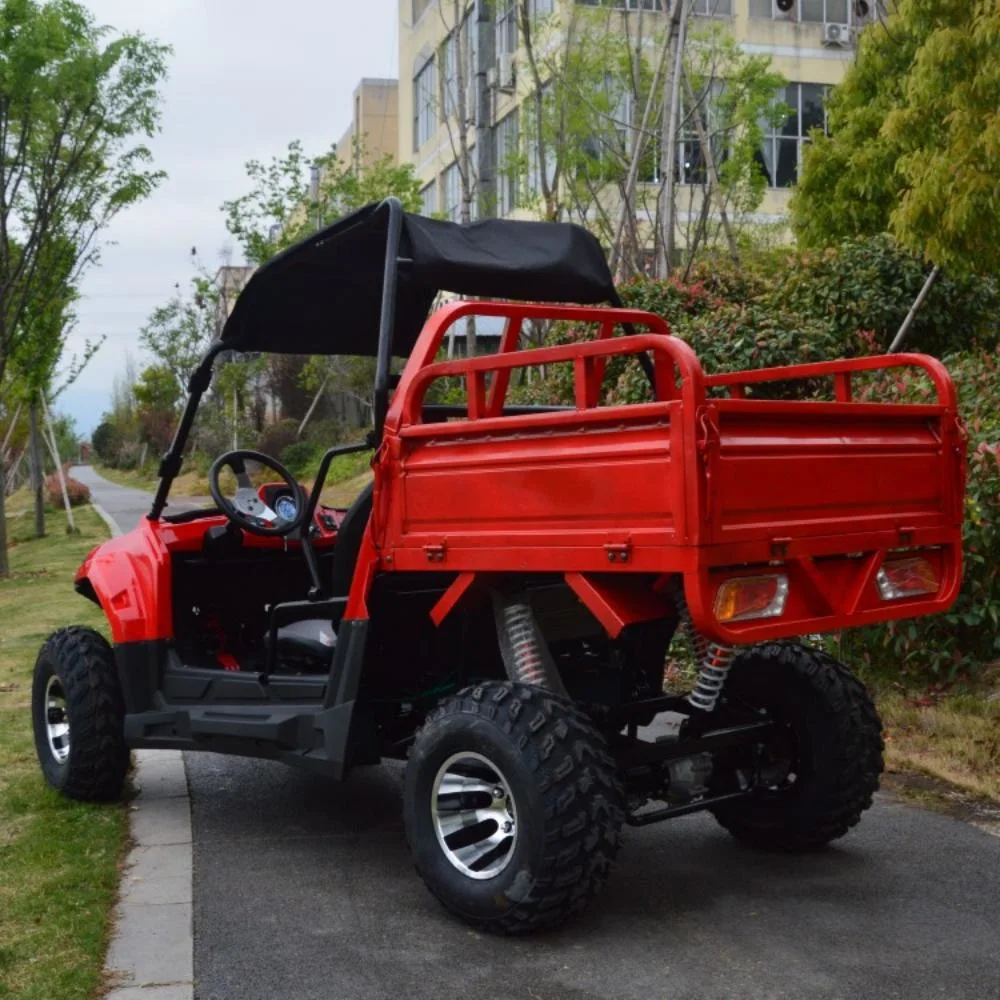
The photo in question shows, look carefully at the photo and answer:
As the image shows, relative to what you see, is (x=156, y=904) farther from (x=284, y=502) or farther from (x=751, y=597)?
(x=751, y=597)

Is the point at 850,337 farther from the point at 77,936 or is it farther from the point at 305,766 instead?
the point at 77,936

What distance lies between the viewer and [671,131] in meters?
15.0

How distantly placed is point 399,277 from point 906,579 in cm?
212

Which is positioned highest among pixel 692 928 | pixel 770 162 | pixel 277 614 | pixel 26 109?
pixel 770 162

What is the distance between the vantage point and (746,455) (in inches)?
171

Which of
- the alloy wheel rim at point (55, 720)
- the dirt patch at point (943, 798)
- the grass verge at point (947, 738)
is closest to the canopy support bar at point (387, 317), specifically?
the alloy wheel rim at point (55, 720)

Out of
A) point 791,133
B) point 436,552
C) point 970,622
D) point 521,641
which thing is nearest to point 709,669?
point 521,641

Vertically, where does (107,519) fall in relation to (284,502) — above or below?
below

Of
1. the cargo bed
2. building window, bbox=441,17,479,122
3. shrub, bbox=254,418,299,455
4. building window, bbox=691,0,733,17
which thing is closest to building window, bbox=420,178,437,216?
shrub, bbox=254,418,299,455

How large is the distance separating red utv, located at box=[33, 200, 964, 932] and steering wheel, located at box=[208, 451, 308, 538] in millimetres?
23

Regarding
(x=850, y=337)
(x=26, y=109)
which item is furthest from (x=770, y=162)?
(x=850, y=337)

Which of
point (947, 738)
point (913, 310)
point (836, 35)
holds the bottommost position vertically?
point (947, 738)

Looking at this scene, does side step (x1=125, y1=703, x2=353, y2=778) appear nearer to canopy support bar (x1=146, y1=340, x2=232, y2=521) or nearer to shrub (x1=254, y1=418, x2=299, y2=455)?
canopy support bar (x1=146, y1=340, x2=232, y2=521)

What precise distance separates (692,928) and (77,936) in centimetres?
194
